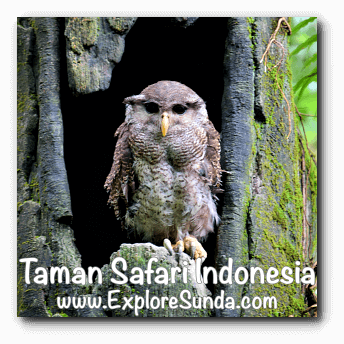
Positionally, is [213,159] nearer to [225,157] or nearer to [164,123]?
[225,157]

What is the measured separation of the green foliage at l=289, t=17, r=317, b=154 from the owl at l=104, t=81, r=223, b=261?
1.01m

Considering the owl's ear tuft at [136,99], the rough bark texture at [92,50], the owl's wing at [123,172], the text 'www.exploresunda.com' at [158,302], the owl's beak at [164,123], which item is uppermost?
the rough bark texture at [92,50]

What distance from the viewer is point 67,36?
2.82 meters

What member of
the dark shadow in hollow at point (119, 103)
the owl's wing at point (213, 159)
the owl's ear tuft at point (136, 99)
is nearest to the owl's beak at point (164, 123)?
the owl's ear tuft at point (136, 99)

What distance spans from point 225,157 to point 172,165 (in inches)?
15.4

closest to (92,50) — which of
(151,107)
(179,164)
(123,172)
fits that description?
(151,107)

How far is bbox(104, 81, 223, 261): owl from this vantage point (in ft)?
9.52

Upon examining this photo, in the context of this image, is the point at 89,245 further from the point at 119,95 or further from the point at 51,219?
the point at 119,95

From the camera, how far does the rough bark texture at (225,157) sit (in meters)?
2.62

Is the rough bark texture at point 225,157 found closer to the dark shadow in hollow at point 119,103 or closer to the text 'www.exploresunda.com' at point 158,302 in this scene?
the text 'www.exploresunda.com' at point 158,302

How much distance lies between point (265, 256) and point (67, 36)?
2061 millimetres

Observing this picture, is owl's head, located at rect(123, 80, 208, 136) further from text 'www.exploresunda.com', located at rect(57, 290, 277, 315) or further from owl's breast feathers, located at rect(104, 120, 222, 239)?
text 'www.exploresunda.com', located at rect(57, 290, 277, 315)

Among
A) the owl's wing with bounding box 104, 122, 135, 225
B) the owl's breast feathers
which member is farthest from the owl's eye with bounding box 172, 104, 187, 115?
the owl's wing with bounding box 104, 122, 135, 225
